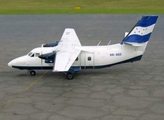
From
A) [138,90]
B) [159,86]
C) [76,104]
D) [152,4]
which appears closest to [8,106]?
[76,104]

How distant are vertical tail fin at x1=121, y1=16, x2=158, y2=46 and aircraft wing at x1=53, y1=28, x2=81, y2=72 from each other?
4937 millimetres

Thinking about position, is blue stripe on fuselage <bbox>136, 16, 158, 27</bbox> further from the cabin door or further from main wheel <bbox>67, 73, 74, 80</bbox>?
main wheel <bbox>67, 73, 74, 80</bbox>

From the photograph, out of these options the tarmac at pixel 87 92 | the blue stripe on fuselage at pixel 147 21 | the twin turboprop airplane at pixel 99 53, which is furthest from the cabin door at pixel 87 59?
the blue stripe on fuselage at pixel 147 21

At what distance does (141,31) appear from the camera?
26938mm

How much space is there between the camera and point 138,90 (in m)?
23.2

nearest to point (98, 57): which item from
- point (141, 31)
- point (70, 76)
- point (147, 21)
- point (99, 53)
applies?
point (99, 53)

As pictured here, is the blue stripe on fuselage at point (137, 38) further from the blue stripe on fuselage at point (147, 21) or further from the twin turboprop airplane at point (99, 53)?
the blue stripe on fuselage at point (147, 21)

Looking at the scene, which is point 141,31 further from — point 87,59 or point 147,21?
point 87,59

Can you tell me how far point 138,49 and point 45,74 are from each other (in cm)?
896

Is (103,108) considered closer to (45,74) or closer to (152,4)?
(45,74)

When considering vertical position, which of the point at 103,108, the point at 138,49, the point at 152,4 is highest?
the point at 152,4

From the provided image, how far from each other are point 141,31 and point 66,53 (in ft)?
23.2

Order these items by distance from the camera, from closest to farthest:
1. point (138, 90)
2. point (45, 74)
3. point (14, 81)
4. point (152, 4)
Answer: point (138, 90) → point (14, 81) → point (45, 74) → point (152, 4)

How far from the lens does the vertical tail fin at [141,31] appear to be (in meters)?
26.8
